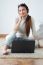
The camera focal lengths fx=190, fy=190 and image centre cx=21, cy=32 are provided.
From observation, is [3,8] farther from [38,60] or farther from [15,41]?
[38,60]

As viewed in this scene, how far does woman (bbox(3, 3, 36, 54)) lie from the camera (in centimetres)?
188

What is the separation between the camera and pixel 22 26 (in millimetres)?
1917

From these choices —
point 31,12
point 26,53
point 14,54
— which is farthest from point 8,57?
point 31,12

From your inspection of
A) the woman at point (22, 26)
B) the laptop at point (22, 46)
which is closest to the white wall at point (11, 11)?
the woman at point (22, 26)

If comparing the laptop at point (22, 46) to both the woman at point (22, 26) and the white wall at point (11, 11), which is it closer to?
the woman at point (22, 26)

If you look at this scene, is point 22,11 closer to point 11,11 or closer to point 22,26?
point 22,26

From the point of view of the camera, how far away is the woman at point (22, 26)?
6.16 ft

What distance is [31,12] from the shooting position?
9.07 feet

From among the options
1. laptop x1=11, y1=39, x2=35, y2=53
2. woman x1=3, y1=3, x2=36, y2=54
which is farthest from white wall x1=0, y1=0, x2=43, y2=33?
laptop x1=11, y1=39, x2=35, y2=53

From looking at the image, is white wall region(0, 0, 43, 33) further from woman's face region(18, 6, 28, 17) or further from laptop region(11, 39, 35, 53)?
laptop region(11, 39, 35, 53)

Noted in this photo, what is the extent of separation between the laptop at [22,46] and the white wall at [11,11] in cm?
103

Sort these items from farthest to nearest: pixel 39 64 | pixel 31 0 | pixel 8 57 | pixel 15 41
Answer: pixel 31 0 < pixel 15 41 < pixel 8 57 < pixel 39 64

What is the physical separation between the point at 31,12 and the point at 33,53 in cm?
112

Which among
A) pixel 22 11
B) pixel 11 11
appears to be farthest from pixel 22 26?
pixel 11 11
